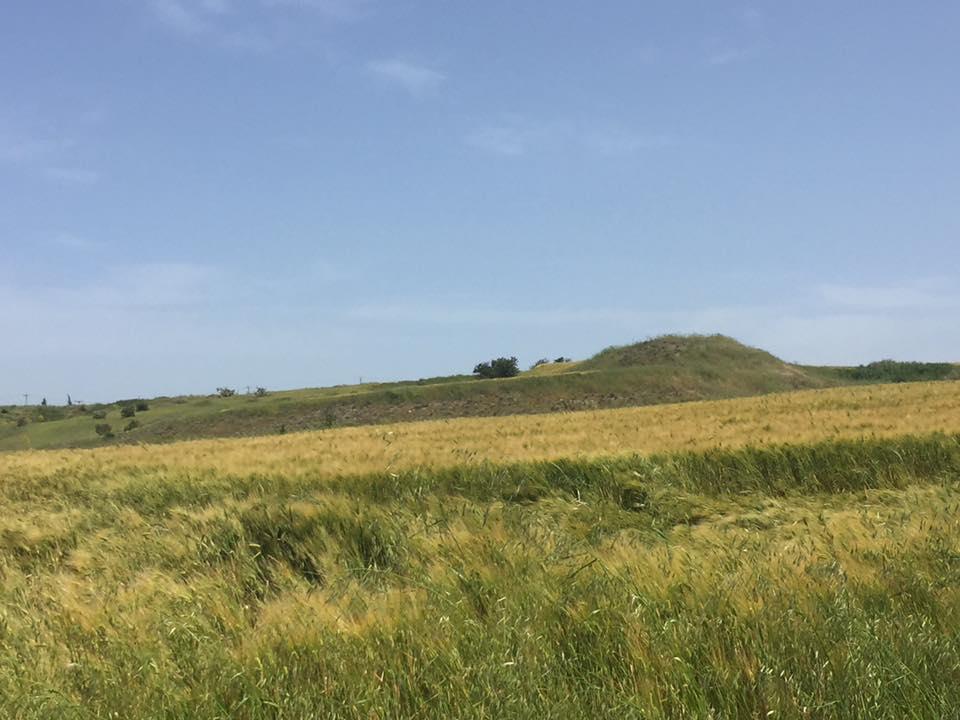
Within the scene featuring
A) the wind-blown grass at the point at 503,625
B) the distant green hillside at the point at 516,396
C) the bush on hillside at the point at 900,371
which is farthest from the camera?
the bush on hillside at the point at 900,371

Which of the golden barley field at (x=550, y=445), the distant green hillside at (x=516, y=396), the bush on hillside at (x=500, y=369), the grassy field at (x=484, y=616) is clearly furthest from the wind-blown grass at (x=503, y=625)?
the bush on hillside at (x=500, y=369)

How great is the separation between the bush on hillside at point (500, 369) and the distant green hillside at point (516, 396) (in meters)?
6.12

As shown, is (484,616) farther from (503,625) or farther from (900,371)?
(900,371)

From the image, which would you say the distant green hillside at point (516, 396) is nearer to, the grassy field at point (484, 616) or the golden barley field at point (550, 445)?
the golden barley field at point (550, 445)

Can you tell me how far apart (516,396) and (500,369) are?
1868 centimetres

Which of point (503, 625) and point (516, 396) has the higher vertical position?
point (516, 396)

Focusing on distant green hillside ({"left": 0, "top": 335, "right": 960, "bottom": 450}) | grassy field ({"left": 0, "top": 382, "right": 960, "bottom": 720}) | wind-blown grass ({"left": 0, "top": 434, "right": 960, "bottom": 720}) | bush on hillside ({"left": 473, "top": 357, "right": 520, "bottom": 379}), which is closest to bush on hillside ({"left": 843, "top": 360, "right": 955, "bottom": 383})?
distant green hillside ({"left": 0, "top": 335, "right": 960, "bottom": 450})

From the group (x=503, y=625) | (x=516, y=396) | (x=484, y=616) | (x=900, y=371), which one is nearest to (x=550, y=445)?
(x=484, y=616)

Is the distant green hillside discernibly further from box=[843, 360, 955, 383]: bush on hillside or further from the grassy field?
the grassy field

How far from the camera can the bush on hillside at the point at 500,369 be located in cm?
7194

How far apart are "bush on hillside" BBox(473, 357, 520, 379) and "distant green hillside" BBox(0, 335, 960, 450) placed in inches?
241

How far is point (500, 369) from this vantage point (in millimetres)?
72000

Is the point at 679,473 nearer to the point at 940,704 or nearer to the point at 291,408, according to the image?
the point at 940,704

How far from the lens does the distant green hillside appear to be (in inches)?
2047
